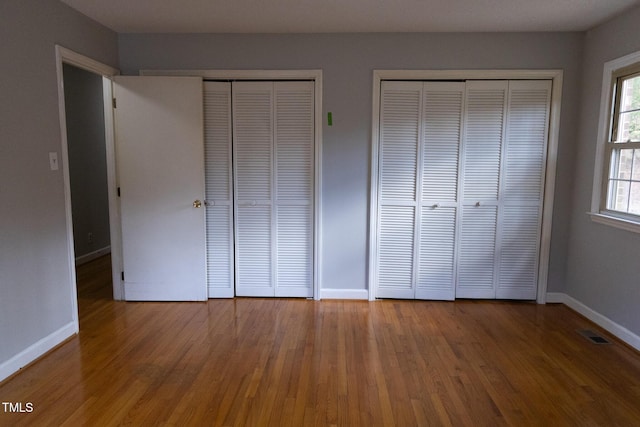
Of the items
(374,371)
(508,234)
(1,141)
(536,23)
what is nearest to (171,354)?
(374,371)

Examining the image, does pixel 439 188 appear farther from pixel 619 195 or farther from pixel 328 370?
pixel 328 370

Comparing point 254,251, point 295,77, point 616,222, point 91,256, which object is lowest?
point 91,256

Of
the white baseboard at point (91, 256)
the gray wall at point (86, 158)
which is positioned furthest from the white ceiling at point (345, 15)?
the white baseboard at point (91, 256)

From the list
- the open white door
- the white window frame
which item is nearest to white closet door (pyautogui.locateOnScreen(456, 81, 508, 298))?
the white window frame

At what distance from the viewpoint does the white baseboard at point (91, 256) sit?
5059 mm

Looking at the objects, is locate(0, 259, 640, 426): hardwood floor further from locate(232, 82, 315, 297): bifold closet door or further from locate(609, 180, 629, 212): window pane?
locate(609, 180, 629, 212): window pane

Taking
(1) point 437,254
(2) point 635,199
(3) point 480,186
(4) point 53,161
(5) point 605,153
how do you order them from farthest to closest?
(1) point 437,254 < (3) point 480,186 < (5) point 605,153 < (2) point 635,199 < (4) point 53,161

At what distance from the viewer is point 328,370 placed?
2.60 m

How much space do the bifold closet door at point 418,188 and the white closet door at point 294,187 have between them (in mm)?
684

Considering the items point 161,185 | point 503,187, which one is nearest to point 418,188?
point 503,187

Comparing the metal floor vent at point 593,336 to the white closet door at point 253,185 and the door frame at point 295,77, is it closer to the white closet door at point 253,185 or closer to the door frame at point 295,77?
the door frame at point 295,77

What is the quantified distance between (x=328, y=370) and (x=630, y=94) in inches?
122

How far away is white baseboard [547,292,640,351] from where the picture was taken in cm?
297

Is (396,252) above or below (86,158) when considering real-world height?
below
